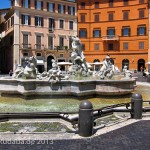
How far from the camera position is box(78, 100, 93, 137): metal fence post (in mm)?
6586

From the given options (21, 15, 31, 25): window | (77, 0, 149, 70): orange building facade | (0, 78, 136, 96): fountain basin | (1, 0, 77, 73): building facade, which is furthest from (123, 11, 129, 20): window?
(0, 78, 136, 96): fountain basin

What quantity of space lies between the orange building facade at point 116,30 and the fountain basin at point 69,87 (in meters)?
36.7

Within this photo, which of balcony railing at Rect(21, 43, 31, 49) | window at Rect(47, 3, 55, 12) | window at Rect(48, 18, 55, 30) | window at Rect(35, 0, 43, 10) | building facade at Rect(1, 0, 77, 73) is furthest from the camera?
window at Rect(48, 18, 55, 30)

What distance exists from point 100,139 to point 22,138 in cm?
187

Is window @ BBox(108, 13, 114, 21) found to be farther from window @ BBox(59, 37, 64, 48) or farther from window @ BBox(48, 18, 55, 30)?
window @ BBox(48, 18, 55, 30)

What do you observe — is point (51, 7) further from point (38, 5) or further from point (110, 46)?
point (110, 46)

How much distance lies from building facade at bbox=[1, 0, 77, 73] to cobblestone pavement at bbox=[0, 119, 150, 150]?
38610 mm

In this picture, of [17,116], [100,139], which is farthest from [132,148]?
[17,116]

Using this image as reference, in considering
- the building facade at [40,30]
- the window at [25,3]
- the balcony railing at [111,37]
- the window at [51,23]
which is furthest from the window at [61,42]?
the window at [25,3]

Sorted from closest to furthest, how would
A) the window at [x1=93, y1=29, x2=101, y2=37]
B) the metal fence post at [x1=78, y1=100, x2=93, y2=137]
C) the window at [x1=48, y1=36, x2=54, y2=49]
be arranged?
the metal fence post at [x1=78, y1=100, x2=93, y2=137], the window at [x1=48, y1=36, x2=54, y2=49], the window at [x1=93, y1=29, x2=101, y2=37]

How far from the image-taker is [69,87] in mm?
12289

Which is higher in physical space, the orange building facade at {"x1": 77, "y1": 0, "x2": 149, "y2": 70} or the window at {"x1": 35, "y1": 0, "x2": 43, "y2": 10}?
the window at {"x1": 35, "y1": 0, "x2": 43, "y2": 10}

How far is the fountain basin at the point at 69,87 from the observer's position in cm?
1206

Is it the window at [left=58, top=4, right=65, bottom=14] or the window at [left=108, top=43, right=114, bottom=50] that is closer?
the window at [left=58, top=4, right=65, bottom=14]
